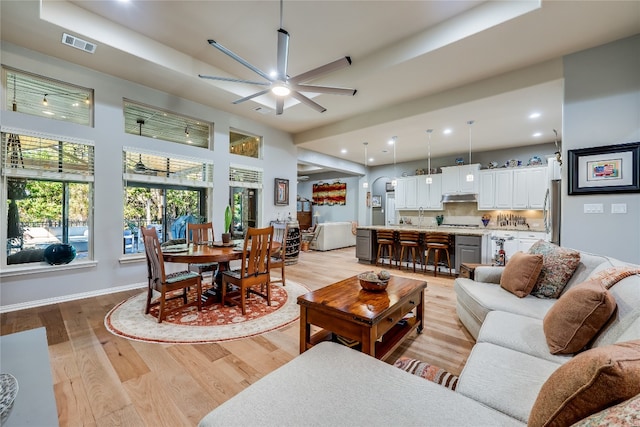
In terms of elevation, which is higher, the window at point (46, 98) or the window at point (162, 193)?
the window at point (46, 98)

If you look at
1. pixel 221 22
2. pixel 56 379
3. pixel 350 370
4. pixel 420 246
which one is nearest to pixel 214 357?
pixel 56 379

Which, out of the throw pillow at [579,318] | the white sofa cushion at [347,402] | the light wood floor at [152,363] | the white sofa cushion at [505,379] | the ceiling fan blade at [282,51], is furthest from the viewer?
the ceiling fan blade at [282,51]

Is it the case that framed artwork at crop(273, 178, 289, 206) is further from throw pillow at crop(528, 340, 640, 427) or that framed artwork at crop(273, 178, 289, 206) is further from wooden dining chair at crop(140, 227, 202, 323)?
throw pillow at crop(528, 340, 640, 427)

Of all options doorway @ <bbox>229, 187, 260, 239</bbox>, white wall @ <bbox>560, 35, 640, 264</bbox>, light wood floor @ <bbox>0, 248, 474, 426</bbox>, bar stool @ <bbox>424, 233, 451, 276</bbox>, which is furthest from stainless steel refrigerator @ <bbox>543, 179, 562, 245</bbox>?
doorway @ <bbox>229, 187, 260, 239</bbox>

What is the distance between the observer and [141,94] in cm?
409

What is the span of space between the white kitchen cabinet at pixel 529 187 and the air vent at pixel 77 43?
27.5ft

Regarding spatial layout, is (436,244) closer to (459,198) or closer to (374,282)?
(459,198)

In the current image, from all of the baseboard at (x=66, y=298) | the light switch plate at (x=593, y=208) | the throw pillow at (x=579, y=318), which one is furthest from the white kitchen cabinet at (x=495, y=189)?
the baseboard at (x=66, y=298)

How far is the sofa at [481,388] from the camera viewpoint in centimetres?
66

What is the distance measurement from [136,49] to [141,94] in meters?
0.95

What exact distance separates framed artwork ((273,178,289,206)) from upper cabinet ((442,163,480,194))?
4581 millimetres

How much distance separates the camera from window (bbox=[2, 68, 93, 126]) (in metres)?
3.19

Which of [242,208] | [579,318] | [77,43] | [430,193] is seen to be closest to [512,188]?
[430,193]

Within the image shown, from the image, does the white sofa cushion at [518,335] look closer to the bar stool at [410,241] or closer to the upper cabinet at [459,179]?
the bar stool at [410,241]
